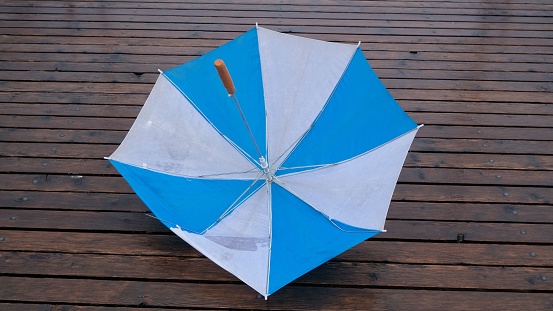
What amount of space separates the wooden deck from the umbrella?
0.35 metres

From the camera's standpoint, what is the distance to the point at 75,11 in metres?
3.69

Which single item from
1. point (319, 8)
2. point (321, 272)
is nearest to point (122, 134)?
point (321, 272)

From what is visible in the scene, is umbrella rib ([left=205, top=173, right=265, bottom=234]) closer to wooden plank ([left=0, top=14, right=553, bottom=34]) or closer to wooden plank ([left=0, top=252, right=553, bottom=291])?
wooden plank ([left=0, top=252, right=553, bottom=291])

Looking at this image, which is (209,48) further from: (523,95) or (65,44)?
(523,95)

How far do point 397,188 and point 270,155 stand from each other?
79cm

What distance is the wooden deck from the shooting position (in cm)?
204

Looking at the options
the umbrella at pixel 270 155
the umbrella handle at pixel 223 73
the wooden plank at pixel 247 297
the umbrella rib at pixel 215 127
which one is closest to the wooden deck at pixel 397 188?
the wooden plank at pixel 247 297

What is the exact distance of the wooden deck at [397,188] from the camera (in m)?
2.04

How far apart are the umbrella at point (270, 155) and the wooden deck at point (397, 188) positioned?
352 mm

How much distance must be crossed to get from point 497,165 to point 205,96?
139 cm

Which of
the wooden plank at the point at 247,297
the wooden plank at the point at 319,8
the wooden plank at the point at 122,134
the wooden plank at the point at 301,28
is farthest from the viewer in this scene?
the wooden plank at the point at 319,8

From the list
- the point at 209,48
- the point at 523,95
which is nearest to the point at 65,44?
the point at 209,48

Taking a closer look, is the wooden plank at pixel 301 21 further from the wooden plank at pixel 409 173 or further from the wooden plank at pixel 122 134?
the wooden plank at pixel 409 173

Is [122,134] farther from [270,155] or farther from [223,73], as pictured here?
[223,73]
